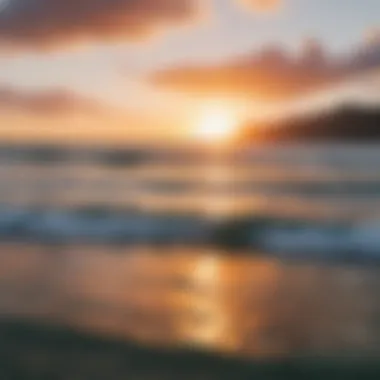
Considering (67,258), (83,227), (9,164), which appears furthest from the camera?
(9,164)

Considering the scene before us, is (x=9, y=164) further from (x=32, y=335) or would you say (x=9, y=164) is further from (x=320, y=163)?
(x=32, y=335)

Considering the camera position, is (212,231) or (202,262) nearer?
(202,262)

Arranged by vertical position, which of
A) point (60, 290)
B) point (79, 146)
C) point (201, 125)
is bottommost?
point (60, 290)

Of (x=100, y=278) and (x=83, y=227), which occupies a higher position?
(x=83, y=227)

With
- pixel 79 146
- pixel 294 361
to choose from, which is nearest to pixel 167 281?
pixel 294 361

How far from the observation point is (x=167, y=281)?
7184mm

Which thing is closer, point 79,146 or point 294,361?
point 294,361

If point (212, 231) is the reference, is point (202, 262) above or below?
below

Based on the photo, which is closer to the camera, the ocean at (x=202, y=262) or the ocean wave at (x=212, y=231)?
the ocean at (x=202, y=262)

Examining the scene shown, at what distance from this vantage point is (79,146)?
102 feet

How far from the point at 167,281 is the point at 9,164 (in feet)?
62.7

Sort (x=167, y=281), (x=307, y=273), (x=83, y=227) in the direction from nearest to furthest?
(x=167, y=281) < (x=307, y=273) < (x=83, y=227)

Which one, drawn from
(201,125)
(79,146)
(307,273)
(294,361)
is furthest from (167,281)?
(79,146)

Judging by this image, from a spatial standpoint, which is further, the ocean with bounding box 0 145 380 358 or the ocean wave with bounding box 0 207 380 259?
the ocean wave with bounding box 0 207 380 259
